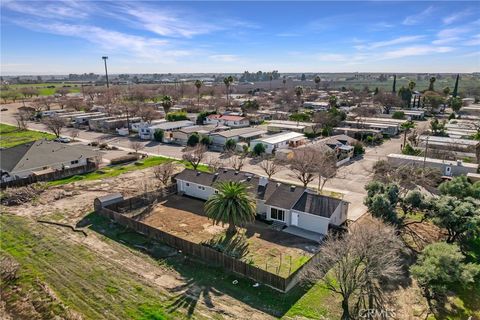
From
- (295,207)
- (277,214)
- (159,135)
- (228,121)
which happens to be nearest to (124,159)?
(159,135)

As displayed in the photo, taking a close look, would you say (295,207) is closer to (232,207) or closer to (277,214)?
(277,214)

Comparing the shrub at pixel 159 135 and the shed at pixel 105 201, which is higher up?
the shrub at pixel 159 135

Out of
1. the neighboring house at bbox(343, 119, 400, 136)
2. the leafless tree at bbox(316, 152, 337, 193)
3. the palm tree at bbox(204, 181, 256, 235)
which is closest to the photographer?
the palm tree at bbox(204, 181, 256, 235)

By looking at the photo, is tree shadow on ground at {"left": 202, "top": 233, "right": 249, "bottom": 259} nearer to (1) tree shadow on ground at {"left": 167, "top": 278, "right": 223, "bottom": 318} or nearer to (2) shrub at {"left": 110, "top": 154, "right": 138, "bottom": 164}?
(1) tree shadow on ground at {"left": 167, "top": 278, "right": 223, "bottom": 318}

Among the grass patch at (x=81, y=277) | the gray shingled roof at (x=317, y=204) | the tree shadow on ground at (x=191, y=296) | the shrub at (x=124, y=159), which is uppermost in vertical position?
the gray shingled roof at (x=317, y=204)

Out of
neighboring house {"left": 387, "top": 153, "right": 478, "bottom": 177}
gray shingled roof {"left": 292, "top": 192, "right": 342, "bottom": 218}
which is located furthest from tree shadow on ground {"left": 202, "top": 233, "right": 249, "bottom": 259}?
neighboring house {"left": 387, "top": 153, "right": 478, "bottom": 177}

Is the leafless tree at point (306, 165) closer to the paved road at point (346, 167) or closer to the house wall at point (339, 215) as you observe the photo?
the paved road at point (346, 167)

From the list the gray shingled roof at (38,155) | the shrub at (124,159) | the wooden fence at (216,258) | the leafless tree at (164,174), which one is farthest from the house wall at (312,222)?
the gray shingled roof at (38,155)
